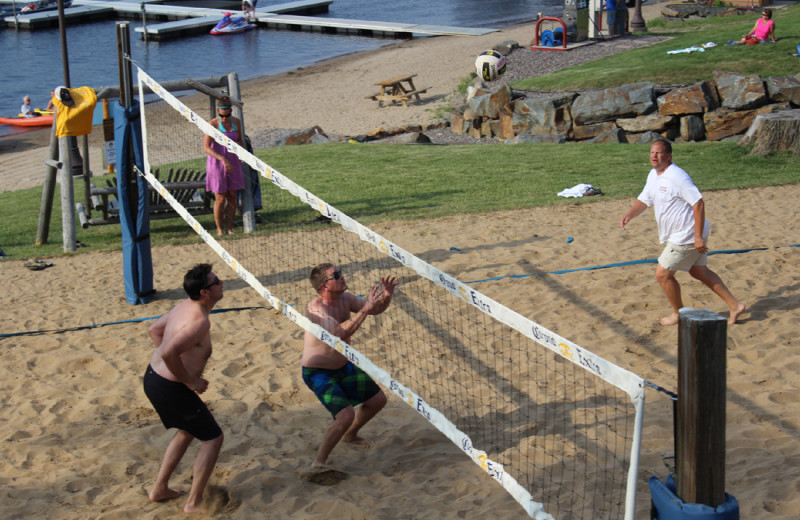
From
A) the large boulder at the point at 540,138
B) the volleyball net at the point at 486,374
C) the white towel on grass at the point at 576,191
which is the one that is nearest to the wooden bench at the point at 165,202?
the volleyball net at the point at 486,374

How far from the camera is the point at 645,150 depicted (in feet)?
47.2

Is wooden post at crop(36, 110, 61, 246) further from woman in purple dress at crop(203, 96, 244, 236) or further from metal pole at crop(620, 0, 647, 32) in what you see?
metal pole at crop(620, 0, 647, 32)

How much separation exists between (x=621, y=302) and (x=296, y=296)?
3.26 m

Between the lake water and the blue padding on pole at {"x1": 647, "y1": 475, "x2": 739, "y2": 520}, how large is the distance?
3202 centimetres

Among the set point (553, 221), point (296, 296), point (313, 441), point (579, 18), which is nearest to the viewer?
point (313, 441)

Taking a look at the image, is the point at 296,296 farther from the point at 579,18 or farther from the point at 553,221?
the point at 579,18

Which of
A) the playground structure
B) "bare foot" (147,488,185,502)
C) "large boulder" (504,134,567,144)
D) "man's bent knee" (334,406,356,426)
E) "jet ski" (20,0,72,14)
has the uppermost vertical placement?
"jet ski" (20,0,72,14)

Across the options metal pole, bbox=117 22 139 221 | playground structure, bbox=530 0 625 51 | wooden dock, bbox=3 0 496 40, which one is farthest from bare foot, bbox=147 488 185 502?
wooden dock, bbox=3 0 496 40

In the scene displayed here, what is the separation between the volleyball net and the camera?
4219 millimetres

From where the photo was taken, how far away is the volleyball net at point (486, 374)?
166 inches

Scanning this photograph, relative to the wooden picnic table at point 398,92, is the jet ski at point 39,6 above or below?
above

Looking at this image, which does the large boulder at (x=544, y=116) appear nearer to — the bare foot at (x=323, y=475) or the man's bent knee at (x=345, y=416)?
the man's bent knee at (x=345, y=416)

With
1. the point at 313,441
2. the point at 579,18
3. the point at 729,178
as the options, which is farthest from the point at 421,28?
the point at 313,441

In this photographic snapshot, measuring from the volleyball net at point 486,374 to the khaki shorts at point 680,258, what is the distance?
114cm
